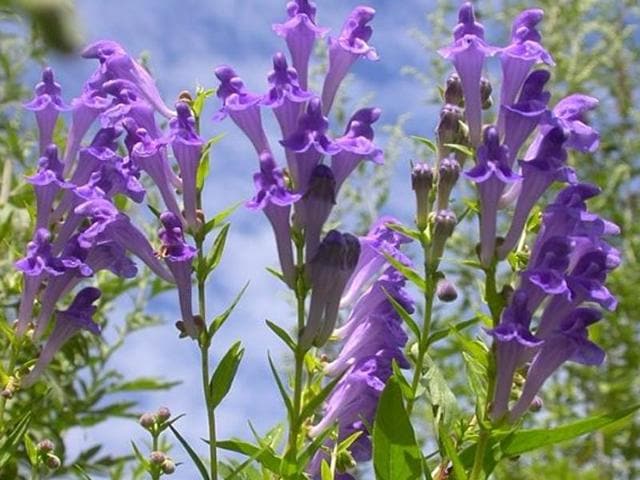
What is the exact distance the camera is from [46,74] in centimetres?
143

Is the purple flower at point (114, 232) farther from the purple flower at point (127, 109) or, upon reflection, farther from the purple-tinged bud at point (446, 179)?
the purple-tinged bud at point (446, 179)

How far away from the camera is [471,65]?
1.23m

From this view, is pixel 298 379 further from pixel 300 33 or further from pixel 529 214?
pixel 300 33

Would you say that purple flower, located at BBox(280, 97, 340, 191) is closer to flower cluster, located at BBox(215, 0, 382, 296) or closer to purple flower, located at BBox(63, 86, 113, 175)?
flower cluster, located at BBox(215, 0, 382, 296)

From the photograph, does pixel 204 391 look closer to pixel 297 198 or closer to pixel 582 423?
pixel 297 198

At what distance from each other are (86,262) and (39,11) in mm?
977

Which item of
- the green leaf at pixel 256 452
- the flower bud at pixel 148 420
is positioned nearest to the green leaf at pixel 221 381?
the green leaf at pixel 256 452

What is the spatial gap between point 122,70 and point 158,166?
15 cm

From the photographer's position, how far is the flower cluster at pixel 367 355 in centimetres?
125

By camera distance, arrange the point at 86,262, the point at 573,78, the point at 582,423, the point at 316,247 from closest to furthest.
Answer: the point at 582,423 → the point at 316,247 → the point at 86,262 → the point at 573,78

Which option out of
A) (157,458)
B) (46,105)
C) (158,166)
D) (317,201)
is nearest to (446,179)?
(317,201)

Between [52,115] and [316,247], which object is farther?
[52,115]

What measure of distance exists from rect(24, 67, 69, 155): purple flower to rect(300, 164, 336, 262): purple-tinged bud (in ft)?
1.48

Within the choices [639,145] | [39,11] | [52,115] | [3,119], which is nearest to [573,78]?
[639,145]
